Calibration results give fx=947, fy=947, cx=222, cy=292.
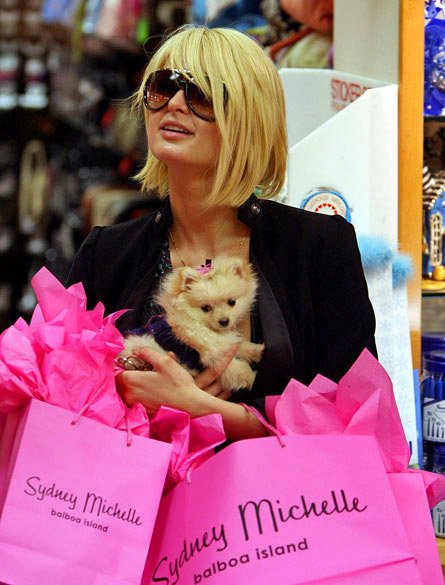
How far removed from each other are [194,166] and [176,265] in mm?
174

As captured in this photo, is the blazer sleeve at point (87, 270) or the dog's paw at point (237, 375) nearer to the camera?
the dog's paw at point (237, 375)

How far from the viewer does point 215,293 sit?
152 centimetres

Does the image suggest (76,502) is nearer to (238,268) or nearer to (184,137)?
(238,268)

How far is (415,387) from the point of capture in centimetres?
239

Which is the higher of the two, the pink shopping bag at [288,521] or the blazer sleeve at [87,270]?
the blazer sleeve at [87,270]

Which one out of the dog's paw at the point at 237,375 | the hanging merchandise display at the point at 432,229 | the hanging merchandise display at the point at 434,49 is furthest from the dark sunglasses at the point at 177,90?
the hanging merchandise display at the point at 432,229

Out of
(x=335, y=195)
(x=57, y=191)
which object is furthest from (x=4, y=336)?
(x=57, y=191)

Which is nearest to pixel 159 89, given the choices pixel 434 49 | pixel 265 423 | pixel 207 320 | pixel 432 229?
pixel 207 320

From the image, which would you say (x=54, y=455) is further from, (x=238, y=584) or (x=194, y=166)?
(x=194, y=166)

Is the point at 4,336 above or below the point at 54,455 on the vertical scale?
above

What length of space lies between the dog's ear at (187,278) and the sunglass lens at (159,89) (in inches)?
11.2

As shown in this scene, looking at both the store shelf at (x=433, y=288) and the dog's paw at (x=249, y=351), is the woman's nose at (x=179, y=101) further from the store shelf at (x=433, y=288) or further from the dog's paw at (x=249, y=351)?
the store shelf at (x=433, y=288)

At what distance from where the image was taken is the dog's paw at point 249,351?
5.06 feet

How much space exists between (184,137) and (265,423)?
1.59 feet
